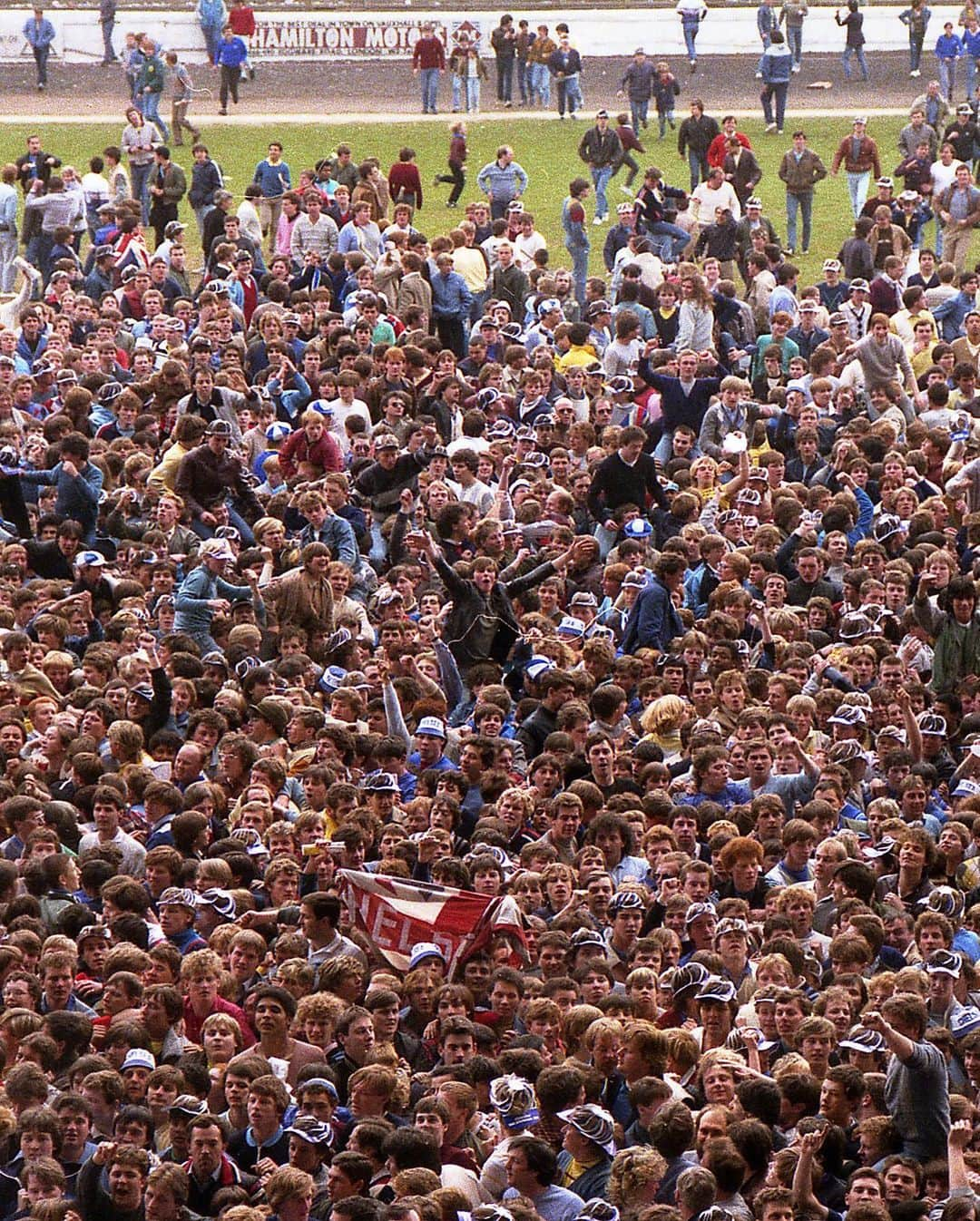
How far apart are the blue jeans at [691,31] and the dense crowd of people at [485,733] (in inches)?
603

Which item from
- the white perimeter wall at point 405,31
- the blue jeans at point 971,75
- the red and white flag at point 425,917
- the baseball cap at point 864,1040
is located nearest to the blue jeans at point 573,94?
the white perimeter wall at point 405,31

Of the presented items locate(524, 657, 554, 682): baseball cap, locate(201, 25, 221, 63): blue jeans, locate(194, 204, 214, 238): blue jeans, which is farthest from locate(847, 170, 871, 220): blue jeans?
locate(524, 657, 554, 682): baseball cap

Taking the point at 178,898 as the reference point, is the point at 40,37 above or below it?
above

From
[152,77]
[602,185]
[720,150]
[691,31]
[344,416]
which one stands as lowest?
[344,416]

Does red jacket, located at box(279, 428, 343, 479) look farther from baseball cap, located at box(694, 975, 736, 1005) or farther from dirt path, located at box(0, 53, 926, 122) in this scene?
dirt path, located at box(0, 53, 926, 122)

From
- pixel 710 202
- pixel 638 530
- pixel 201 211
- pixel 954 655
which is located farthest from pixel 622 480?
pixel 201 211

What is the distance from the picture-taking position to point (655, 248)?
86.7 feet

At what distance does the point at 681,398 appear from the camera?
19.9 meters

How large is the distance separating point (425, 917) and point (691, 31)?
30606 millimetres

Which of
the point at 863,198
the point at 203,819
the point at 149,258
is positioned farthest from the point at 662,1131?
the point at 863,198

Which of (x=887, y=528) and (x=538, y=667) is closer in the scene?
(x=538, y=667)

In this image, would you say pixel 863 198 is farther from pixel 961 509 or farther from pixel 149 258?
pixel 961 509

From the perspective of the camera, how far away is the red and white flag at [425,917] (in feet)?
37.1

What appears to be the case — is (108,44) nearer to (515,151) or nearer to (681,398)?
(515,151)
